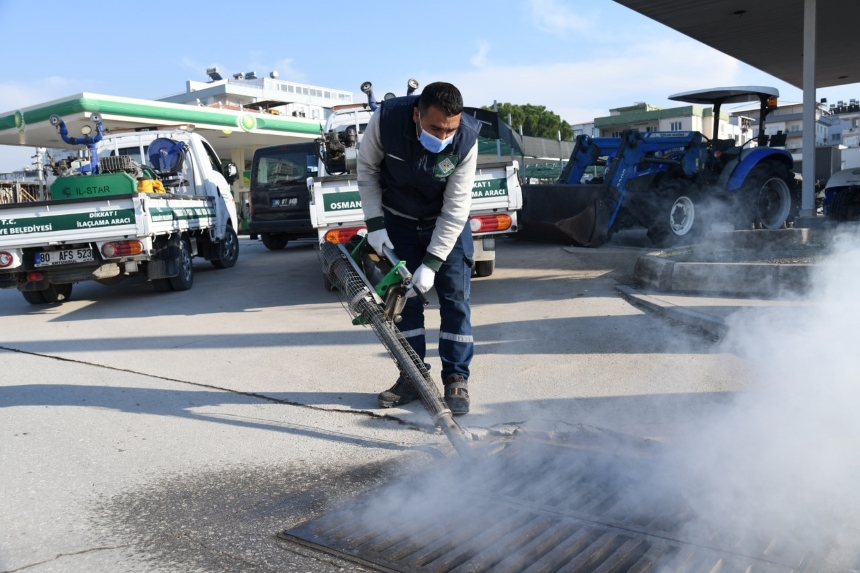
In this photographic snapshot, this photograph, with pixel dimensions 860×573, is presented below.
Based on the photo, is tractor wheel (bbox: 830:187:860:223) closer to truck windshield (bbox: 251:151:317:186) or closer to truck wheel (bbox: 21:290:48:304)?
truck windshield (bbox: 251:151:317:186)

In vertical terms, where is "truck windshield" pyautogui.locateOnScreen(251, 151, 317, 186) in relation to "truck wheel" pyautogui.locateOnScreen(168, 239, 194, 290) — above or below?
above

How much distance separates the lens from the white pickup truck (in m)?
8.23

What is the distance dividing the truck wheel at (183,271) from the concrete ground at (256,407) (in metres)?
1.33

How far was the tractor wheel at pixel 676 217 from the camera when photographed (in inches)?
444

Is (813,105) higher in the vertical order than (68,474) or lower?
higher

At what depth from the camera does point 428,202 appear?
4.18 metres

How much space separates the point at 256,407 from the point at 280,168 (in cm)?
1073

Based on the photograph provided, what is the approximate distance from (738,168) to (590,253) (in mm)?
2915

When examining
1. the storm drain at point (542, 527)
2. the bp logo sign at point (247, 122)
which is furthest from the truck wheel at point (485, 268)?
the bp logo sign at point (247, 122)

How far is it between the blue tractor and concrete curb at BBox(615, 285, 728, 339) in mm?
3720

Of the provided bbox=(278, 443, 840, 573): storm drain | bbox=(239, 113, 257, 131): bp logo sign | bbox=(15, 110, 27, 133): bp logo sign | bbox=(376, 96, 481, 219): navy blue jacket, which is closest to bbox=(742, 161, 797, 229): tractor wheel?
bbox=(376, 96, 481, 219): navy blue jacket

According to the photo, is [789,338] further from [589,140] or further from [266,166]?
[266,166]

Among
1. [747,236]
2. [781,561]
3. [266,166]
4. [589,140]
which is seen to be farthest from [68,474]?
[266,166]

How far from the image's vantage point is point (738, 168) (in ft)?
37.5
